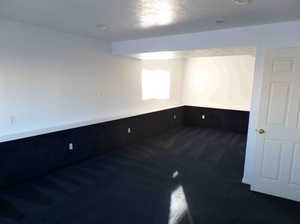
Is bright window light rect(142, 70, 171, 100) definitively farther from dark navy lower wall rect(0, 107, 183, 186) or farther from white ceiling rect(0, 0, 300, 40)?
white ceiling rect(0, 0, 300, 40)

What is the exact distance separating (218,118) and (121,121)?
377cm

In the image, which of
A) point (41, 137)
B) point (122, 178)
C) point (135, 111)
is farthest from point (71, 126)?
point (135, 111)

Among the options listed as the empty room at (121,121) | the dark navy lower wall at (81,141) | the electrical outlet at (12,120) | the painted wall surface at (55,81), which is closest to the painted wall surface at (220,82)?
the dark navy lower wall at (81,141)

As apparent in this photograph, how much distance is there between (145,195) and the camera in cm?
297

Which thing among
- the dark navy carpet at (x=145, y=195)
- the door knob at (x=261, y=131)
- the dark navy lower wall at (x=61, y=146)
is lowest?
the dark navy carpet at (x=145, y=195)

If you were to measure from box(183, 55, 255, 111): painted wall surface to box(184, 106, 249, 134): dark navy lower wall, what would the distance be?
0.17 m

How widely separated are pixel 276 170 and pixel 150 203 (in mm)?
1921

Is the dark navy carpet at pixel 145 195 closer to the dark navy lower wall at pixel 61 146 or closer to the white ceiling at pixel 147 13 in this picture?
the dark navy lower wall at pixel 61 146

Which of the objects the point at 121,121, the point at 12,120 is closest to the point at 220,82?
the point at 121,121

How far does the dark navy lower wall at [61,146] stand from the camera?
3.11 m

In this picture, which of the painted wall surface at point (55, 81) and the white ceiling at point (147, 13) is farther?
the painted wall surface at point (55, 81)

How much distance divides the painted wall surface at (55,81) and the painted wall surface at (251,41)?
1457mm

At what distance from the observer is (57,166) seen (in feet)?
12.2

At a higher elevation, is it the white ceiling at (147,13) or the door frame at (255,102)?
the white ceiling at (147,13)
